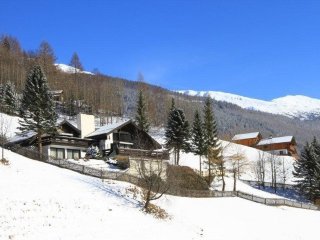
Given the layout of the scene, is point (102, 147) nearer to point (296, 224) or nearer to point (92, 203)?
point (296, 224)

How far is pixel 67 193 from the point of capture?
33875mm

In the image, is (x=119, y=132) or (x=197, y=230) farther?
(x=119, y=132)

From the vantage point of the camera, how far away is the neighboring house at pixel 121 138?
221 feet

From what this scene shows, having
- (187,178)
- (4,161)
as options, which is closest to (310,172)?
(187,178)

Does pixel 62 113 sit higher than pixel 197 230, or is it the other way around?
pixel 62 113

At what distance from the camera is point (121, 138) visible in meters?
70.6

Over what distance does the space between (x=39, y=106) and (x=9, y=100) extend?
35329 mm

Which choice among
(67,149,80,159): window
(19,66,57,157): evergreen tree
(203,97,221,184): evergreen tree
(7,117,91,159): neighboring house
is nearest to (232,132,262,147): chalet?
(203,97,221,184): evergreen tree

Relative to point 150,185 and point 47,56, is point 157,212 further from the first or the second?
point 47,56

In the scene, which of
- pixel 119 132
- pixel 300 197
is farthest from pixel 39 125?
pixel 300 197

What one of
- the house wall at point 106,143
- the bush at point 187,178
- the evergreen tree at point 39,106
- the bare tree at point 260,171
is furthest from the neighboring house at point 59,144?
the bare tree at point 260,171

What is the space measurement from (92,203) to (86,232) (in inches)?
235

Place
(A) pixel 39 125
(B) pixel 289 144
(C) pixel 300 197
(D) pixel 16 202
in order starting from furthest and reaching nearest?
(B) pixel 289 144
(C) pixel 300 197
(A) pixel 39 125
(D) pixel 16 202

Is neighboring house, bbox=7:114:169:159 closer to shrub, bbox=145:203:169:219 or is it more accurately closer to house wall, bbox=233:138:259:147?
shrub, bbox=145:203:169:219
